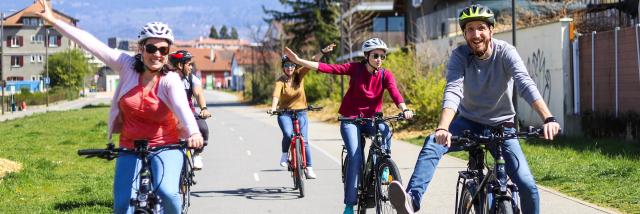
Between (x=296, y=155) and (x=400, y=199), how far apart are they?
5.50 meters

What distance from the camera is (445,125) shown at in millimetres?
5879

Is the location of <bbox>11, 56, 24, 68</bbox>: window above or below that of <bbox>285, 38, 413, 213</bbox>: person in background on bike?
above

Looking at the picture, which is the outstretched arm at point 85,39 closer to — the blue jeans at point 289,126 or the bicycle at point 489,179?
the bicycle at point 489,179

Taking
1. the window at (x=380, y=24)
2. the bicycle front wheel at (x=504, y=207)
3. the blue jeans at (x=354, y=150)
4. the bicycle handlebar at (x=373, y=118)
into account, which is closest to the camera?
the bicycle front wheel at (x=504, y=207)

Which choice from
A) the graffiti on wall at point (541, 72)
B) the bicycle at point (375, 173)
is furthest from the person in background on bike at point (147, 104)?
the graffiti on wall at point (541, 72)

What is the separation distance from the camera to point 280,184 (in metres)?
12.9

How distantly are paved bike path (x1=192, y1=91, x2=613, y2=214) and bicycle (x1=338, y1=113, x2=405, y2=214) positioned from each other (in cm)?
135

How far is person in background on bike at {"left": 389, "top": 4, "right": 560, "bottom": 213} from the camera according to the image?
20.2ft

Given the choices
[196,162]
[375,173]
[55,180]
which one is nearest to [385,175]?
[375,173]

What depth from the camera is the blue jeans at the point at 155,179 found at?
595 cm

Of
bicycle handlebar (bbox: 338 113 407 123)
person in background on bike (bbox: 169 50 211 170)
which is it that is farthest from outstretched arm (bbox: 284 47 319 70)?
person in background on bike (bbox: 169 50 211 170)

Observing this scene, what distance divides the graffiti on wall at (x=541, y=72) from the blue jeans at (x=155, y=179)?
17.1 meters

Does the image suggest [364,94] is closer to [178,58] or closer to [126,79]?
[178,58]

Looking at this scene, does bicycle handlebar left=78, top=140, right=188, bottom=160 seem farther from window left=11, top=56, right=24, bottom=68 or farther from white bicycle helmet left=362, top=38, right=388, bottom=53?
window left=11, top=56, right=24, bottom=68
